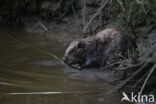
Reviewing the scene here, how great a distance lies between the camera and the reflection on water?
15.1ft

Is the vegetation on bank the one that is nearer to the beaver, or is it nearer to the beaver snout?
the beaver

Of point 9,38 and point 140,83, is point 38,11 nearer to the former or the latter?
point 9,38

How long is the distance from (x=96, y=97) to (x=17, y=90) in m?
0.85

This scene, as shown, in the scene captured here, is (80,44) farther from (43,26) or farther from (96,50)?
(43,26)

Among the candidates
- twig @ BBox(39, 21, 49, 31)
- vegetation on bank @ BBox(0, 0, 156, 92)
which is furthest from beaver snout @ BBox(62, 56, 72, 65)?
twig @ BBox(39, 21, 49, 31)

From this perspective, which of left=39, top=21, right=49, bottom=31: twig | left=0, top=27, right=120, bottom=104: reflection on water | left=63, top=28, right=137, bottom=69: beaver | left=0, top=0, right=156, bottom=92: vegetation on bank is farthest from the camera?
left=39, top=21, right=49, bottom=31: twig

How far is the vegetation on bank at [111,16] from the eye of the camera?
4441mm

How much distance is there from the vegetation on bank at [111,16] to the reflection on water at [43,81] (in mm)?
426

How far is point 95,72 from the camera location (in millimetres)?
5570

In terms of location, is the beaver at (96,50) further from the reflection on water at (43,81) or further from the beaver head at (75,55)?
the reflection on water at (43,81)

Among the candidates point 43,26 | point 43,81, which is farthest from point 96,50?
point 43,26

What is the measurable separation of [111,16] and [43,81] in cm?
227

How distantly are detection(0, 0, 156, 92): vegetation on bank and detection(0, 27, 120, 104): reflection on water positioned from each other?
0.43 meters

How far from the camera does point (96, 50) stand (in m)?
5.87
